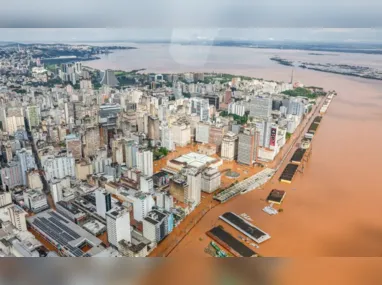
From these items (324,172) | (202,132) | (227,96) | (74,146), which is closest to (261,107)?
(227,96)

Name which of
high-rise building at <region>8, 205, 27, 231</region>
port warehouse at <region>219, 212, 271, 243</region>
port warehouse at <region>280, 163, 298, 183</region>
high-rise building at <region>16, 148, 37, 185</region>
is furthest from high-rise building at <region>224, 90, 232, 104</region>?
high-rise building at <region>8, 205, 27, 231</region>

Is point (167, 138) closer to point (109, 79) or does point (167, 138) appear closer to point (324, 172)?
point (109, 79)

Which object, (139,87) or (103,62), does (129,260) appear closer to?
(103,62)

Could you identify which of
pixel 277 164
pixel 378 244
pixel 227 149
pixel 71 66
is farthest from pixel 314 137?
pixel 71 66

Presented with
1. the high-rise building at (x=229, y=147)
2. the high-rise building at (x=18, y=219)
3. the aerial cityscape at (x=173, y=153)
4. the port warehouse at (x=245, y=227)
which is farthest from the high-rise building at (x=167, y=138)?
the high-rise building at (x=18, y=219)

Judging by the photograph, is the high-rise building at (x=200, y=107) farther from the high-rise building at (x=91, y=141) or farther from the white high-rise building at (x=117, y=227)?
the white high-rise building at (x=117, y=227)

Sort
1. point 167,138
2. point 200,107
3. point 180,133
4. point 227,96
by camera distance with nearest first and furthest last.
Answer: point 167,138 < point 180,133 < point 200,107 < point 227,96
